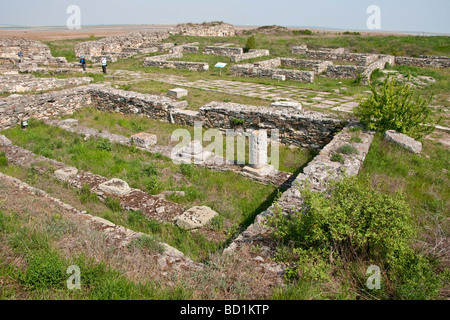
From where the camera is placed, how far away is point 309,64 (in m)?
20.4

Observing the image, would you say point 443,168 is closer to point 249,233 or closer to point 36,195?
point 249,233

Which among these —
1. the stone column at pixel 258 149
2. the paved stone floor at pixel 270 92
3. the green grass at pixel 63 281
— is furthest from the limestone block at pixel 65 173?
the paved stone floor at pixel 270 92

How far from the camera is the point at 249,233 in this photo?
4500 millimetres

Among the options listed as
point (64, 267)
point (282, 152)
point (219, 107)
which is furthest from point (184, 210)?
point (219, 107)

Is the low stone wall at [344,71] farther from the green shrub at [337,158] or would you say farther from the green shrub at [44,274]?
the green shrub at [44,274]

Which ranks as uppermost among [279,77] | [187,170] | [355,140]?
[279,77]

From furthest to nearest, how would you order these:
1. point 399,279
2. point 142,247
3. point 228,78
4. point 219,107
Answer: point 228,78 < point 219,107 < point 142,247 < point 399,279

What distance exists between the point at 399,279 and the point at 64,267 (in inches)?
146

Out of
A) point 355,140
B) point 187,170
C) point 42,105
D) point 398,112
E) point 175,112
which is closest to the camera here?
point 187,170

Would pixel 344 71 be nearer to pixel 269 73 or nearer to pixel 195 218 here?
pixel 269 73

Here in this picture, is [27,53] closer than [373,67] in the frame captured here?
No

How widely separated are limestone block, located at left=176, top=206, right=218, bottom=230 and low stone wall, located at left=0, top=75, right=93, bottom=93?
1346cm

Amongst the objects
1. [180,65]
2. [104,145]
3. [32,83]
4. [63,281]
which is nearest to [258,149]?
[104,145]

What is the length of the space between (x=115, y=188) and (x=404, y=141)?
7393 mm
